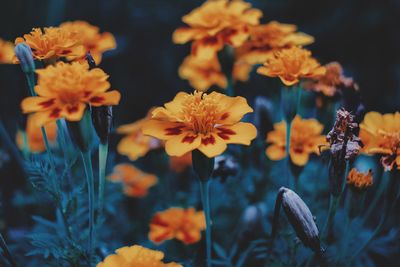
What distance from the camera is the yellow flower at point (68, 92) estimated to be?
1006mm

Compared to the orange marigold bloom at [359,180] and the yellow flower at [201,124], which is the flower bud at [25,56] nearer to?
the yellow flower at [201,124]

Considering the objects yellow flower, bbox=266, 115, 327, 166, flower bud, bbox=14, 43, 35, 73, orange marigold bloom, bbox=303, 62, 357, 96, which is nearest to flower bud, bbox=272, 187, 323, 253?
yellow flower, bbox=266, 115, 327, 166

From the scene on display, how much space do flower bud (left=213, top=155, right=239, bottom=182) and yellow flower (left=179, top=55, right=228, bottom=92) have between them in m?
0.56

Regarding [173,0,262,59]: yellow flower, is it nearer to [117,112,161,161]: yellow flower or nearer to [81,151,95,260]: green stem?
[117,112,161,161]: yellow flower

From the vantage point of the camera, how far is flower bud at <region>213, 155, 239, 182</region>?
1.55 metres

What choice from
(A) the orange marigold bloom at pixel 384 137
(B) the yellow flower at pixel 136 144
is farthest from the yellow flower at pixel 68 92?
(B) the yellow flower at pixel 136 144

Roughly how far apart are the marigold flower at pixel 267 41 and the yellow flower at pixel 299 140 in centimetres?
24

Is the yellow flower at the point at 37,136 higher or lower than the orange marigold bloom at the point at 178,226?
higher

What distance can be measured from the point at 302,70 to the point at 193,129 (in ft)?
1.14

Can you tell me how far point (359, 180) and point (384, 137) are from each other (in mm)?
129

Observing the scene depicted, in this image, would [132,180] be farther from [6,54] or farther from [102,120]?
[102,120]

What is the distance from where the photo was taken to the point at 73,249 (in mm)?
1194

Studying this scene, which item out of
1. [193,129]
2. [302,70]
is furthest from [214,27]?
[193,129]

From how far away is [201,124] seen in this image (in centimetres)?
114
